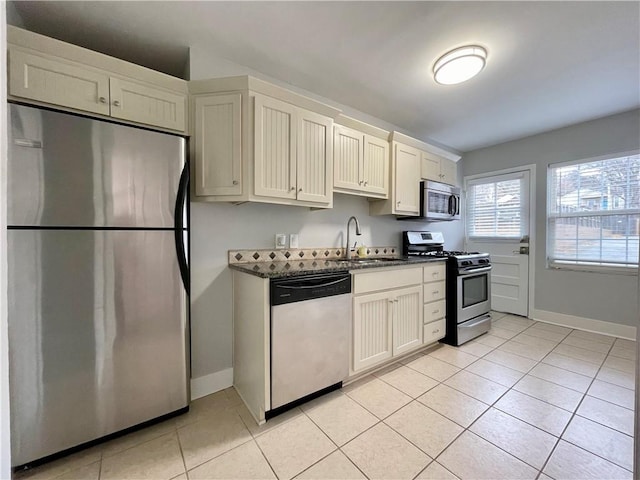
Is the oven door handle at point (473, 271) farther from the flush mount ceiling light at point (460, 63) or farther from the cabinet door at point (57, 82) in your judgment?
the cabinet door at point (57, 82)

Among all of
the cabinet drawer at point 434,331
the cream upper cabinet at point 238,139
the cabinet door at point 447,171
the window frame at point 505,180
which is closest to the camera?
the cream upper cabinet at point 238,139

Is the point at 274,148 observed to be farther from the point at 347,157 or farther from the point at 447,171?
the point at 447,171

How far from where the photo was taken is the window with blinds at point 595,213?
2801 mm

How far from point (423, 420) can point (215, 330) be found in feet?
5.11

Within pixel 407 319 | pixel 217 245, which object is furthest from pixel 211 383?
pixel 407 319

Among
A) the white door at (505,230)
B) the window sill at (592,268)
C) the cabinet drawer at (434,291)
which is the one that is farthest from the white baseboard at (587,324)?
the cabinet drawer at (434,291)

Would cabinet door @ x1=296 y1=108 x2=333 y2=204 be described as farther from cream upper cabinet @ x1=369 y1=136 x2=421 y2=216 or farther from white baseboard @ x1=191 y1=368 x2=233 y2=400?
white baseboard @ x1=191 y1=368 x2=233 y2=400

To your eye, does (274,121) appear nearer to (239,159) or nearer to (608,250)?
(239,159)

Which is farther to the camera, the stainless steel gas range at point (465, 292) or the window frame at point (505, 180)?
the window frame at point (505, 180)

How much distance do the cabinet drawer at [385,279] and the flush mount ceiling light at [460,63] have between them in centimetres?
163

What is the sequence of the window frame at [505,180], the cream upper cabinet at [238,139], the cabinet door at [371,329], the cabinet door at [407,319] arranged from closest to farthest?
the cream upper cabinet at [238,139] → the cabinet door at [371,329] → the cabinet door at [407,319] → the window frame at [505,180]

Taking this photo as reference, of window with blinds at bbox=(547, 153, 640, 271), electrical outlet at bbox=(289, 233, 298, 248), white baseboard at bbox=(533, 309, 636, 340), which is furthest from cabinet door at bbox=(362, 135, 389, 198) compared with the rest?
white baseboard at bbox=(533, 309, 636, 340)

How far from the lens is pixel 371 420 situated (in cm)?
158

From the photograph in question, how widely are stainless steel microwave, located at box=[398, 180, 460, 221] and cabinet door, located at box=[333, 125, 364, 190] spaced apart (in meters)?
1.00
